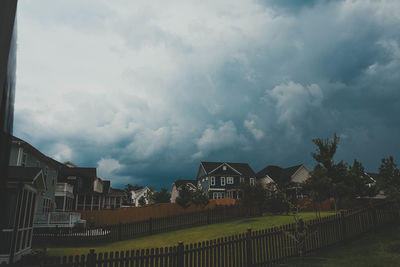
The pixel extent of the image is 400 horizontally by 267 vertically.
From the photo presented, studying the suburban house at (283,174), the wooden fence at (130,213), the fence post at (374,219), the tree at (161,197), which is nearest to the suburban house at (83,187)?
the wooden fence at (130,213)

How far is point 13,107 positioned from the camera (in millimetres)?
1885

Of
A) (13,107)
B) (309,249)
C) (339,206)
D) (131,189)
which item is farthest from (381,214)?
(131,189)

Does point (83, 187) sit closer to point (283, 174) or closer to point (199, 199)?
point (199, 199)

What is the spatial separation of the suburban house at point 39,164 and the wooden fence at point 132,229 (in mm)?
3774

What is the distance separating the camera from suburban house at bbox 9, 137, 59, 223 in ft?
84.0

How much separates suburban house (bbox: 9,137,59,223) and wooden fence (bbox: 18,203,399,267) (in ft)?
49.5

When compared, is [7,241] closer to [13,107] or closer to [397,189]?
[13,107]

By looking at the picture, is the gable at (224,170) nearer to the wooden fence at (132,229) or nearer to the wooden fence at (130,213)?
the wooden fence at (130,213)

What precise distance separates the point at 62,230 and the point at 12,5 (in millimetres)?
24584

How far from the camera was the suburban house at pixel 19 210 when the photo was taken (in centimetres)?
1263

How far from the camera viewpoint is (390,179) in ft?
49.4

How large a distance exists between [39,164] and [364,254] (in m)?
31.3

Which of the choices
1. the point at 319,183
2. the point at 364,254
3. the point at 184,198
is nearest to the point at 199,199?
the point at 184,198

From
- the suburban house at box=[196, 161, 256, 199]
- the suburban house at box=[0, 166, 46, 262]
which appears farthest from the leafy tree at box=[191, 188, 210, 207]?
the suburban house at box=[0, 166, 46, 262]
